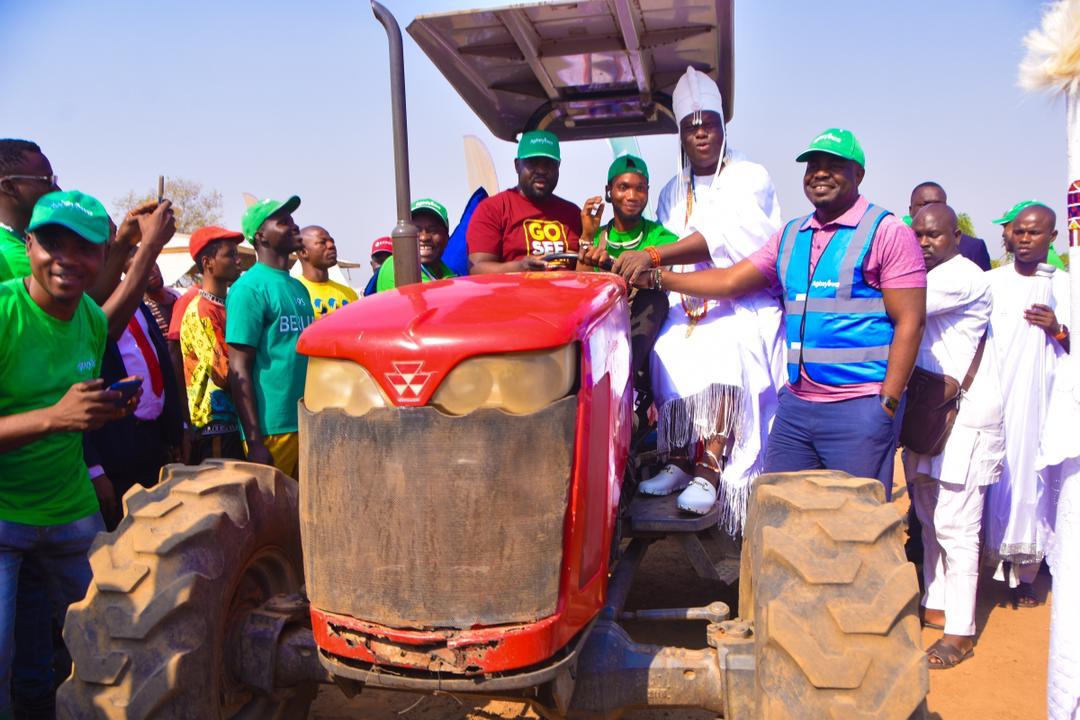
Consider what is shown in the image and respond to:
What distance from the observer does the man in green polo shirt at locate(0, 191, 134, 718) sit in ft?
8.73

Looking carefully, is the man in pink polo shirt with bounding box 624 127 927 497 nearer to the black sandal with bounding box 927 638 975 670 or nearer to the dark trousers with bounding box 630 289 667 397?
the dark trousers with bounding box 630 289 667 397

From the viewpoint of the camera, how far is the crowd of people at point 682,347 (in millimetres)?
2861

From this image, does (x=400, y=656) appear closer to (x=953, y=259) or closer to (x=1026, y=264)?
(x=953, y=259)

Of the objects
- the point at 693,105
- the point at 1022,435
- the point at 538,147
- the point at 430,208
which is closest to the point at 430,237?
the point at 430,208

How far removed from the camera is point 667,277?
154 inches

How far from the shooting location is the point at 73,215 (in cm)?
274

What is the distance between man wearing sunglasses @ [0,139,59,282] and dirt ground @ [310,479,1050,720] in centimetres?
235

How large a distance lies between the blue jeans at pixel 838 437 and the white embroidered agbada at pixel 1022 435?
72.0 inches

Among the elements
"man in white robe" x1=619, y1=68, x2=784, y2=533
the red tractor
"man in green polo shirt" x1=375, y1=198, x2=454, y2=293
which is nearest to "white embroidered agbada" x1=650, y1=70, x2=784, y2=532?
"man in white robe" x1=619, y1=68, x2=784, y2=533

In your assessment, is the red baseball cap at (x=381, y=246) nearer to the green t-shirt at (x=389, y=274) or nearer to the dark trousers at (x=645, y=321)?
the green t-shirt at (x=389, y=274)

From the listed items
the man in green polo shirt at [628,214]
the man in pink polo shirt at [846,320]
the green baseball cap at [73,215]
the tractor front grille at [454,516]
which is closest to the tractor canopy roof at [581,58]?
the man in green polo shirt at [628,214]

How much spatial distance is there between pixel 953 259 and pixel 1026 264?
1.22 m

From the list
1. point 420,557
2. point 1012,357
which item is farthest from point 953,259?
point 420,557

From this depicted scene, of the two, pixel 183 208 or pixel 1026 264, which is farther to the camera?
pixel 183 208
